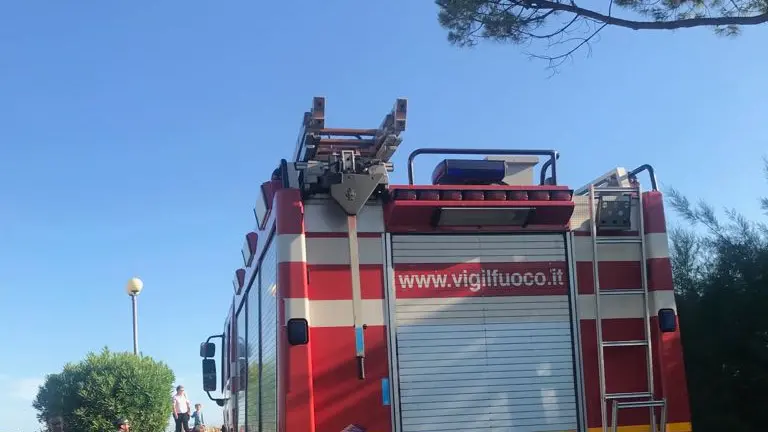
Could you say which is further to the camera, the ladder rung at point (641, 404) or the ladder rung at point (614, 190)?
the ladder rung at point (614, 190)

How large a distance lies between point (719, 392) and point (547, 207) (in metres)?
3.78

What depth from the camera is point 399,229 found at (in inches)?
221

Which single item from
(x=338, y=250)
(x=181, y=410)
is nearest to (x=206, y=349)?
(x=181, y=410)

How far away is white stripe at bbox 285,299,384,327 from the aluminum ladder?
1.56 m

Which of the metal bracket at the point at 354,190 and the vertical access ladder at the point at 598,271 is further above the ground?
the metal bracket at the point at 354,190

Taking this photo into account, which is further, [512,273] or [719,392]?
[719,392]

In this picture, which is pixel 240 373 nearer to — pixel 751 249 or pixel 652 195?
pixel 652 195

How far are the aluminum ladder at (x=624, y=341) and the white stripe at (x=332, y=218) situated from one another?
1566 millimetres

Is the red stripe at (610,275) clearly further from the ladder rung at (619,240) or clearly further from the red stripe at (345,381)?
the red stripe at (345,381)

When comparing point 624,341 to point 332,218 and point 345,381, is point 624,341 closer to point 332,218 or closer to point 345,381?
point 345,381

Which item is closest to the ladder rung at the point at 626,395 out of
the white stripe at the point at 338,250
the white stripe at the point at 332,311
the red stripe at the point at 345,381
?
the red stripe at the point at 345,381

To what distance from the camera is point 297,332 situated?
5.17m

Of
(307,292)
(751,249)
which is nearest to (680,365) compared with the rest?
(307,292)

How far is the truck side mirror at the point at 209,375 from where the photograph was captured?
10753 mm
